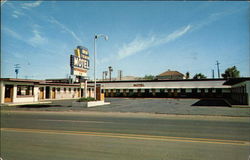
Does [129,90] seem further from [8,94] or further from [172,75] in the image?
[172,75]

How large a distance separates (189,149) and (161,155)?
1105mm

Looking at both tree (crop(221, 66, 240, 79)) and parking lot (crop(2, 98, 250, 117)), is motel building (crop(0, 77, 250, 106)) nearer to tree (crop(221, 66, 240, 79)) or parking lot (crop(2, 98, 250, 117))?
parking lot (crop(2, 98, 250, 117))

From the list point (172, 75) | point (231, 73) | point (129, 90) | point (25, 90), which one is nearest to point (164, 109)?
point (25, 90)

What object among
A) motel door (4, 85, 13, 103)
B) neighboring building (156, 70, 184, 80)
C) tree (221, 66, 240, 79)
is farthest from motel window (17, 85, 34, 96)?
tree (221, 66, 240, 79)

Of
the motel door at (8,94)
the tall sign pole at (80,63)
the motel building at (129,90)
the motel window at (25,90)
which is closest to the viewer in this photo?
the tall sign pole at (80,63)

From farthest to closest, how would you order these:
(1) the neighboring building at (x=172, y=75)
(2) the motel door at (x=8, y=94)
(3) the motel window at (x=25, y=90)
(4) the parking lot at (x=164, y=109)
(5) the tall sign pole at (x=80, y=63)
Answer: (1) the neighboring building at (x=172, y=75), (3) the motel window at (x=25, y=90), (2) the motel door at (x=8, y=94), (5) the tall sign pole at (x=80, y=63), (4) the parking lot at (x=164, y=109)

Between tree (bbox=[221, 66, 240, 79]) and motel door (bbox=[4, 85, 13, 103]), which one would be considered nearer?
motel door (bbox=[4, 85, 13, 103])

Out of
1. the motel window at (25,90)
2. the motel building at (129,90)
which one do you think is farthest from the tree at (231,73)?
the motel window at (25,90)

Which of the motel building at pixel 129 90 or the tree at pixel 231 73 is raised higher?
the tree at pixel 231 73

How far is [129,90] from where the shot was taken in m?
45.2

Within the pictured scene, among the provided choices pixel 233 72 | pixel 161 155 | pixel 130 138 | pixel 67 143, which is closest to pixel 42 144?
pixel 67 143

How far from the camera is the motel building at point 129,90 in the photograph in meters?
25.4

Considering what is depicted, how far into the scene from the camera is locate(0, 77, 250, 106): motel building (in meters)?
25.4

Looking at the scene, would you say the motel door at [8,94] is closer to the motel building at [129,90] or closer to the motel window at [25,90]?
the motel building at [129,90]
